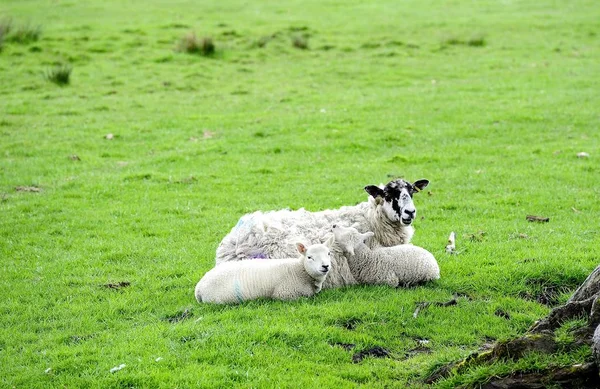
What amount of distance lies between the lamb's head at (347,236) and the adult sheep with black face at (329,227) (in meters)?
0.13

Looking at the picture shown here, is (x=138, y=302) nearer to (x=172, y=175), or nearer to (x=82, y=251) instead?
(x=82, y=251)

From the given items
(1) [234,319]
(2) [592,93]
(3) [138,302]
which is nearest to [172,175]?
(3) [138,302]

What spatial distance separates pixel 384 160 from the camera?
55.9ft

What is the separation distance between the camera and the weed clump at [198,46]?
29.0 m

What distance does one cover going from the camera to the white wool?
991 centimetres

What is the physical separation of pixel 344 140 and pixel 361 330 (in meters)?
10.8

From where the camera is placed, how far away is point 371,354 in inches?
311

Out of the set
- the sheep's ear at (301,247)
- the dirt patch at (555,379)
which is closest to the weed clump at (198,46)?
the sheep's ear at (301,247)

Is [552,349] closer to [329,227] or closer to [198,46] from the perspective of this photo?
[329,227]

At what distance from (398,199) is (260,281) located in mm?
2234

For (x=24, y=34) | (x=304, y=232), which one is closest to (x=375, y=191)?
(x=304, y=232)

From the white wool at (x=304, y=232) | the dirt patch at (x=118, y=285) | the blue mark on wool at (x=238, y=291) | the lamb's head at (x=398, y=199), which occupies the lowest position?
the dirt patch at (x=118, y=285)

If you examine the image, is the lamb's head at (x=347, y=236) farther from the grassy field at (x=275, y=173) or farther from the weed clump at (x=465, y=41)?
the weed clump at (x=465, y=41)

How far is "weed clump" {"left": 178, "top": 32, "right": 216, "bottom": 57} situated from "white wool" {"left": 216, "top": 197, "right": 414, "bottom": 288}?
19337 mm
